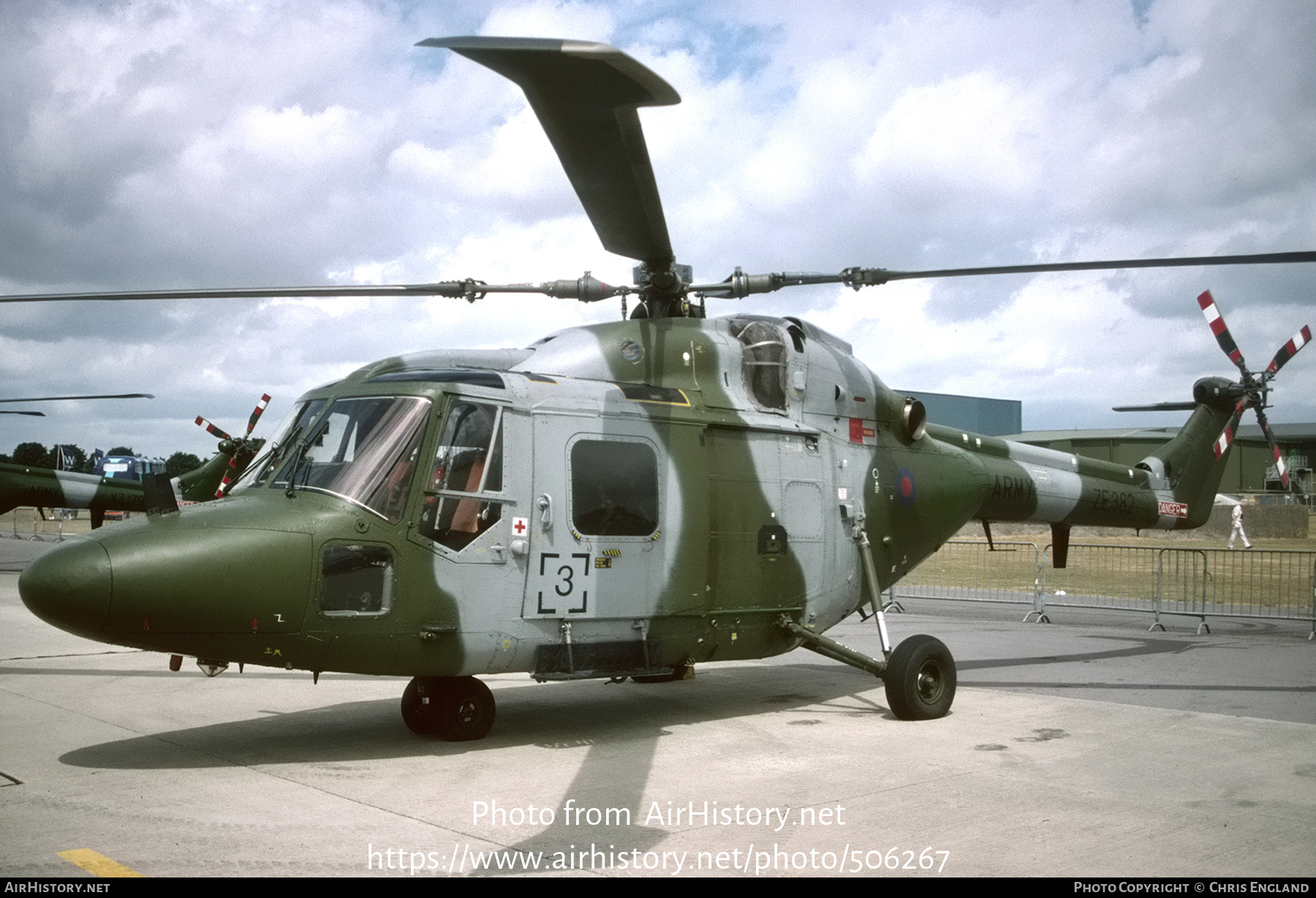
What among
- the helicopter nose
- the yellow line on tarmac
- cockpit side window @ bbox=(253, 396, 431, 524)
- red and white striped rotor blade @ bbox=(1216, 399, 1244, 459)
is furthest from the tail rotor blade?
the yellow line on tarmac

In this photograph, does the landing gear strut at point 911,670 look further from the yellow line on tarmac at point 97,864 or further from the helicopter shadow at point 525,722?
the yellow line on tarmac at point 97,864

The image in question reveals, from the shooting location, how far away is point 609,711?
9.20 meters

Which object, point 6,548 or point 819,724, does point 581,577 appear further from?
point 6,548

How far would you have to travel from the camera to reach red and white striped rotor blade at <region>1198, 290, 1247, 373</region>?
543 inches

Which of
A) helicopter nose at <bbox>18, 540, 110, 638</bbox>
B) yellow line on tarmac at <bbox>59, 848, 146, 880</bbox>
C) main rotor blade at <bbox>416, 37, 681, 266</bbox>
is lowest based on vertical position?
yellow line on tarmac at <bbox>59, 848, 146, 880</bbox>

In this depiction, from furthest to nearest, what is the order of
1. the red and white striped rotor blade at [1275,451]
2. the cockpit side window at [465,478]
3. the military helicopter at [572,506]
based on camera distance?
the red and white striped rotor blade at [1275,451] < the cockpit side window at [465,478] < the military helicopter at [572,506]

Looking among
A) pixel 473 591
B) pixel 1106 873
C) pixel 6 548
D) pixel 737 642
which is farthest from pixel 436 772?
pixel 6 548

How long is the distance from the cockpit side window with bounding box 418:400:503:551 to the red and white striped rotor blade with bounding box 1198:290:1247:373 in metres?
10.4

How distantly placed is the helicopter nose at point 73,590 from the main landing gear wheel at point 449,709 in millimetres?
2375

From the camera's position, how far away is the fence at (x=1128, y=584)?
16.6 metres

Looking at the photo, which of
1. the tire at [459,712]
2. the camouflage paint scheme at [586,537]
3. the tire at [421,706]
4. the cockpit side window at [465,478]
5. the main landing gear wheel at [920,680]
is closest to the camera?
the camouflage paint scheme at [586,537]

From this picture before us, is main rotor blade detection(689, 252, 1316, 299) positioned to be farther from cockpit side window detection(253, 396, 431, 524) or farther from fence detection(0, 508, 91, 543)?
fence detection(0, 508, 91, 543)

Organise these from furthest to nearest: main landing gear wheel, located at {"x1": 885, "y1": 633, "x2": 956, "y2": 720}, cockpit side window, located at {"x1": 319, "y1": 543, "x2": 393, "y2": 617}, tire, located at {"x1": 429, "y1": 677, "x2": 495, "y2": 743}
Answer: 1. main landing gear wheel, located at {"x1": 885, "y1": 633, "x2": 956, "y2": 720}
2. tire, located at {"x1": 429, "y1": 677, "x2": 495, "y2": 743}
3. cockpit side window, located at {"x1": 319, "y1": 543, "x2": 393, "y2": 617}

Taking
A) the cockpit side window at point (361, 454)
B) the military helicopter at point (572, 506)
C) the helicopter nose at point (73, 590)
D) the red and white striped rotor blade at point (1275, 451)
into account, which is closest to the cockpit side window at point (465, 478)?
the military helicopter at point (572, 506)
